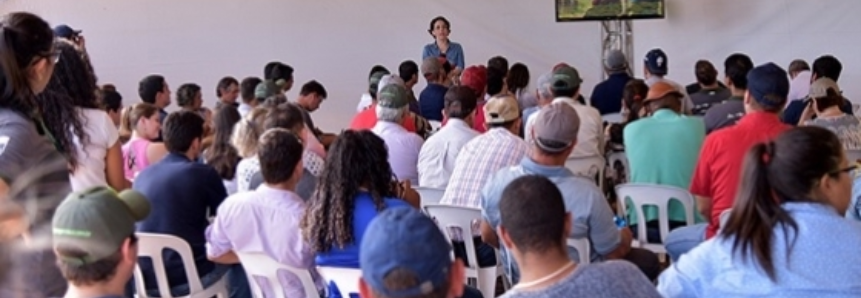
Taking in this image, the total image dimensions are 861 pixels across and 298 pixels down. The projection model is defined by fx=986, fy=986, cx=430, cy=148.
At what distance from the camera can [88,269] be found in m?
1.98

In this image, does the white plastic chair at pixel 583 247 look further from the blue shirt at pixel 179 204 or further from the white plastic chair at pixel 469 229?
the blue shirt at pixel 179 204

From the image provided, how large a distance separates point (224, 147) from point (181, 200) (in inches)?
36.1

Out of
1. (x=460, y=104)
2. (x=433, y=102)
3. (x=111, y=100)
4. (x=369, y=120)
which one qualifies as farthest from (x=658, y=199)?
(x=111, y=100)

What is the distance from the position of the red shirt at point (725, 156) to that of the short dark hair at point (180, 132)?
199 cm

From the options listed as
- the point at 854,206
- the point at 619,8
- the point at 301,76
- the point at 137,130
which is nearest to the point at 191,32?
the point at 301,76

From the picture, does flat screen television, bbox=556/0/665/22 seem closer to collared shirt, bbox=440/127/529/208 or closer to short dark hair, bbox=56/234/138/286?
collared shirt, bbox=440/127/529/208

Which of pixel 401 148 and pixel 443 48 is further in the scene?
pixel 443 48

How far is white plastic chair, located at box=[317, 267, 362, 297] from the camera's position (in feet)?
10.2

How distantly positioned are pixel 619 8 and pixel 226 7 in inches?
156

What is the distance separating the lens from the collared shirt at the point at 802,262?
223 cm

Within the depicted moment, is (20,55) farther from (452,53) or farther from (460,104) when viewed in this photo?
(452,53)

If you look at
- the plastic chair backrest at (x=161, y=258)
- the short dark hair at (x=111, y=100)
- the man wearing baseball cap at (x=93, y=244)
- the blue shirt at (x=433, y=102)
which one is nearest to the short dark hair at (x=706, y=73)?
the blue shirt at (x=433, y=102)

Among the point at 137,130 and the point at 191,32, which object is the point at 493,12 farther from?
the point at 137,130

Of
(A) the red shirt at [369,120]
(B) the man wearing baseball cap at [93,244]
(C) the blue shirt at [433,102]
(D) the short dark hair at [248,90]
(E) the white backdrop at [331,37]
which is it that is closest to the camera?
(B) the man wearing baseball cap at [93,244]
